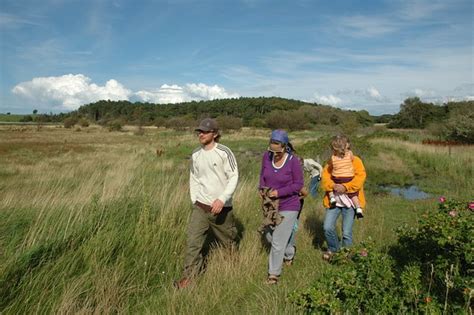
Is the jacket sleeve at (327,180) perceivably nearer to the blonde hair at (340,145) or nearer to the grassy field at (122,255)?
the blonde hair at (340,145)

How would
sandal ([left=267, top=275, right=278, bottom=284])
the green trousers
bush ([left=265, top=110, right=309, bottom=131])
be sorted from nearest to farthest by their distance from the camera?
sandal ([left=267, top=275, right=278, bottom=284]) < the green trousers < bush ([left=265, top=110, right=309, bottom=131])

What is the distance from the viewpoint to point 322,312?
3.18m

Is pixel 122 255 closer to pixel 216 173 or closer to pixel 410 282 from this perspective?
pixel 216 173

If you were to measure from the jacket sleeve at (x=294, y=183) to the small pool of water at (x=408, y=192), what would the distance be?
9.45m

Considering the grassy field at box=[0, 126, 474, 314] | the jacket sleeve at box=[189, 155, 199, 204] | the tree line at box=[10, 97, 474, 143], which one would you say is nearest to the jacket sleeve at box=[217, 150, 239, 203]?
the jacket sleeve at box=[189, 155, 199, 204]

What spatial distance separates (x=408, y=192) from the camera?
1371 centimetres

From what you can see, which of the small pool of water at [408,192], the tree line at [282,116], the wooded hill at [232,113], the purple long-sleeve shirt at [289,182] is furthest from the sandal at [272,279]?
the wooded hill at [232,113]

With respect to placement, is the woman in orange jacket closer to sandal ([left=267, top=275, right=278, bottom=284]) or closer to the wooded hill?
sandal ([left=267, top=275, right=278, bottom=284])

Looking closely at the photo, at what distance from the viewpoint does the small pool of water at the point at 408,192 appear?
12.8 meters

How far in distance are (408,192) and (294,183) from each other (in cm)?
1082

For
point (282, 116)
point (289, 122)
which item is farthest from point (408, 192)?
point (282, 116)

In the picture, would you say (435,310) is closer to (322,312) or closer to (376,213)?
(322,312)

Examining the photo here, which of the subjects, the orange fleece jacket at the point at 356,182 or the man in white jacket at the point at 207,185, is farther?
the orange fleece jacket at the point at 356,182

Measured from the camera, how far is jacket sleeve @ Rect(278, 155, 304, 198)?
14.9 ft
